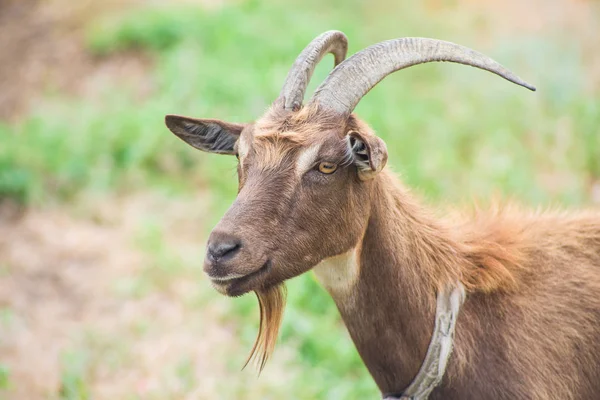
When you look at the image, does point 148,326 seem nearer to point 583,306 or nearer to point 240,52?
point 583,306

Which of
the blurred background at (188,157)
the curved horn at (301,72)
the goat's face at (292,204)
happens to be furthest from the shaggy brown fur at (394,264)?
the blurred background at (188,157)

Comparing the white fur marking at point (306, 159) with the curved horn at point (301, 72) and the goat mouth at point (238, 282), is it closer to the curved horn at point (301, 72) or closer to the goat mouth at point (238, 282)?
the curved horn at point (301, 72)

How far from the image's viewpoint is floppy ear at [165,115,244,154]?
14.0 ft

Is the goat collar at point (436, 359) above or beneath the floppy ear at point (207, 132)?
beneath

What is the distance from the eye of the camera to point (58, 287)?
7723 millimetres

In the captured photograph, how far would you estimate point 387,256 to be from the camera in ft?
13.3

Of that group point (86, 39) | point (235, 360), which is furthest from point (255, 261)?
point (86, 39)

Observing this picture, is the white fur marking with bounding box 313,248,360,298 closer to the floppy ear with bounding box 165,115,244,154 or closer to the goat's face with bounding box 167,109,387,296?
Result: the goat's face with bounding box 167,109,387,296

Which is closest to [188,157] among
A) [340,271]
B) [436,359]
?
[340,271]

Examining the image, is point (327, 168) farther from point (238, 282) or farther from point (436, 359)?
point (436, 359)

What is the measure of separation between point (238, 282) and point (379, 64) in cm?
125

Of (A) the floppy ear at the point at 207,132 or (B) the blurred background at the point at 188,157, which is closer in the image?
(A) the floppy ear at the point at 207,132

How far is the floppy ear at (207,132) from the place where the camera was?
4273mm

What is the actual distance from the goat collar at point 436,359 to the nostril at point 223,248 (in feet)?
3.75
